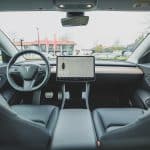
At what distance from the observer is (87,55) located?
3623mm

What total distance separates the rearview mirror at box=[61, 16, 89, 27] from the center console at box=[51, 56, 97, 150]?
0.39 metres

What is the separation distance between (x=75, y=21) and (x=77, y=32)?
1.20ft

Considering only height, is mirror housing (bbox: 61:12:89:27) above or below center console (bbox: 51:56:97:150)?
above

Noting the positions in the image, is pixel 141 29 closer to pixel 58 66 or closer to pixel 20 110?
pixel 58 66

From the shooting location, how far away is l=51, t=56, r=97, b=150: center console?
1.63m

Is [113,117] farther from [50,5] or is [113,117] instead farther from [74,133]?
[50,5]

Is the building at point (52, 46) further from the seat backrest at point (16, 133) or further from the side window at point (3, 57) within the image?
the seat backrest at point (16, 133)

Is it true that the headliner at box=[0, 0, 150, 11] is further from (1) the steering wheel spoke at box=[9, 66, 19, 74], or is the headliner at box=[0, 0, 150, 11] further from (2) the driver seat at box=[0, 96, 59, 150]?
(2) the driver seat at box=[0, 96, 59, 150]

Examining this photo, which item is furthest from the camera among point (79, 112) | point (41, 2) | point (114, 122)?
point (41, 2)

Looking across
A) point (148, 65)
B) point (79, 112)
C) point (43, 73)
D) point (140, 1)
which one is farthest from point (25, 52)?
point (148, 65)

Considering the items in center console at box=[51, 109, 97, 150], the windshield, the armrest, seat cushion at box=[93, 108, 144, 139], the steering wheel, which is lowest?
the armrest

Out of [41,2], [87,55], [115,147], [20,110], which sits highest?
[41,2]

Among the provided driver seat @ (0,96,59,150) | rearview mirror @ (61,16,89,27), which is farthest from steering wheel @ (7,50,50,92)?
driver seat @ (0,96,59,150)

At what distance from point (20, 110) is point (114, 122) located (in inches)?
35.4
